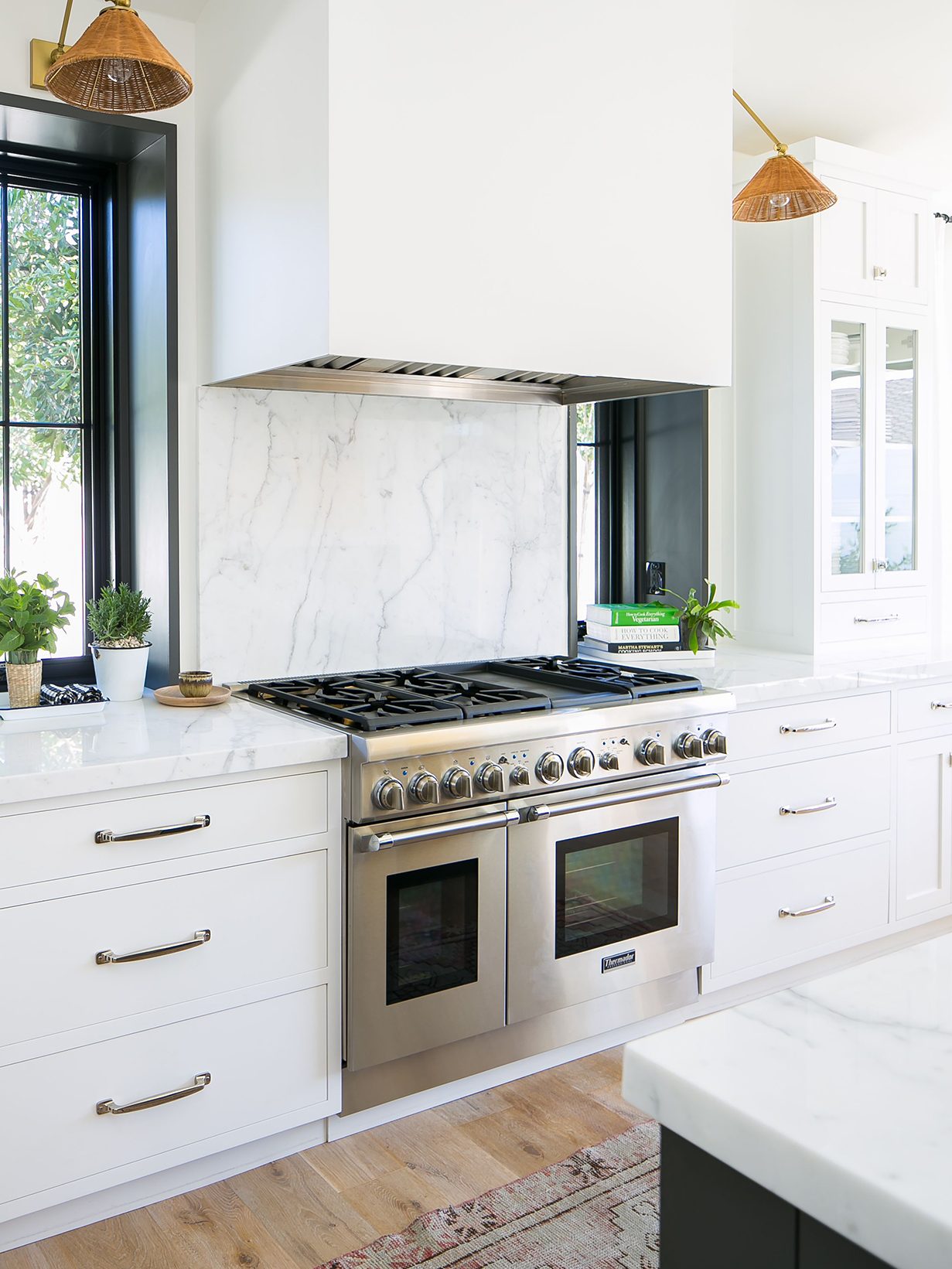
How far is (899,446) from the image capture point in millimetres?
3791

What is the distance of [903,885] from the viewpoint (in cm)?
338

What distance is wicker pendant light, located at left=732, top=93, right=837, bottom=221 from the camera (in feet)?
8.96

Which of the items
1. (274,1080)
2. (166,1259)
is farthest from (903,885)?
(166,1259)

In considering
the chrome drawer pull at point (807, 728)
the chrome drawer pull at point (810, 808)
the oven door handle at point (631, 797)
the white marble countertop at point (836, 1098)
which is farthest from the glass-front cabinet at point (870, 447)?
the white marble countertop at point (836, 1098)

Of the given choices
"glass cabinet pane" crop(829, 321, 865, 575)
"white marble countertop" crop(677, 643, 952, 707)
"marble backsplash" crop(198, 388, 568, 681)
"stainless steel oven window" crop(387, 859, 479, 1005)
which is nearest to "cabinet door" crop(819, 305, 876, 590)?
"glass cabinet pane" crop(829, 321, 865, 575)

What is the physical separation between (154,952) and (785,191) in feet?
7.60

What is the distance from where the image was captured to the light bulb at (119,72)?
6.65 feet

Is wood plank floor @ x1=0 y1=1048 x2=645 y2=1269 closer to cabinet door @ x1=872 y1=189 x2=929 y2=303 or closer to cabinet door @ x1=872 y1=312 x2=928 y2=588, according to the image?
cabinet door @ x1=872 y1=312 x2=928 y2=588

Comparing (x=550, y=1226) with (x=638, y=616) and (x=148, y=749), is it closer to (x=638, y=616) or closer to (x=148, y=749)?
(x=148, y=749)

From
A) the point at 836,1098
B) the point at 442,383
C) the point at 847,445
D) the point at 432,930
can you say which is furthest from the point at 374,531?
the point at 836,1098

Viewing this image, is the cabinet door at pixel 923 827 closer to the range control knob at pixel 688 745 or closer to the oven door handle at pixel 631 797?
the oven door handle at pixel 631 797

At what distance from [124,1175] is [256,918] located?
0.52 meters

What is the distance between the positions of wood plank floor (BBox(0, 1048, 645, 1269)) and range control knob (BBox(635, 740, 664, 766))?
2.54ft

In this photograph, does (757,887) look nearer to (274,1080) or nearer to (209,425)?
(274,1080)
